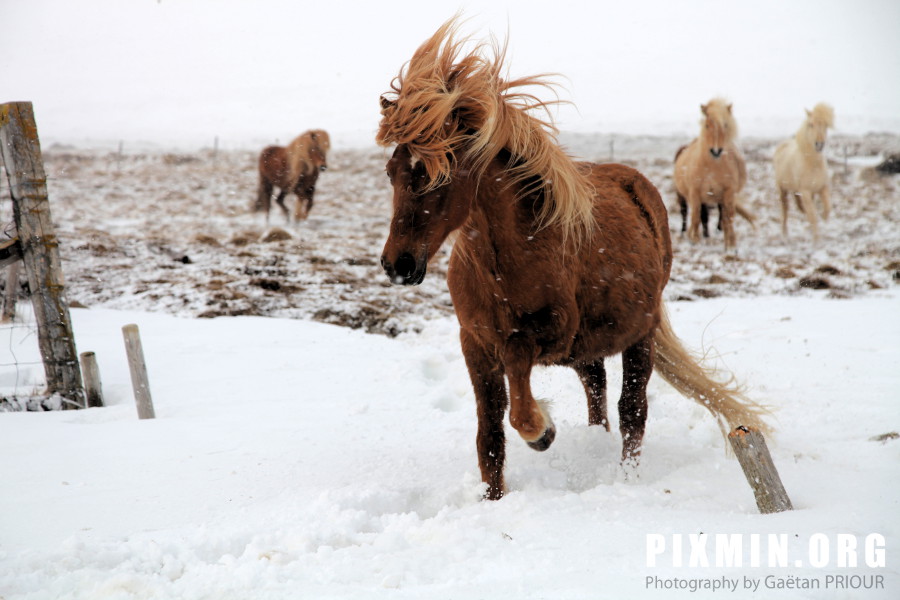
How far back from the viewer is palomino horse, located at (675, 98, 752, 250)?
1212 cm

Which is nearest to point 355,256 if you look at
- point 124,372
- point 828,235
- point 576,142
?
point 124,372

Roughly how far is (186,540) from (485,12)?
2.69m

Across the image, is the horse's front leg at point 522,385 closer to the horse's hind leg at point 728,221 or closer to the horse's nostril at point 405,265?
the horse's nostril at point 405,265

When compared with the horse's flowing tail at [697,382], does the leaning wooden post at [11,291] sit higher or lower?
higher

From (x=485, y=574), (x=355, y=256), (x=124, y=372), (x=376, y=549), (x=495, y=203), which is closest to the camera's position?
(x=485, y=574)

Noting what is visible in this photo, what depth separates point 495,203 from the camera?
2693 millimetres

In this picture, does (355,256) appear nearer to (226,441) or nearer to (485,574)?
(226,441)

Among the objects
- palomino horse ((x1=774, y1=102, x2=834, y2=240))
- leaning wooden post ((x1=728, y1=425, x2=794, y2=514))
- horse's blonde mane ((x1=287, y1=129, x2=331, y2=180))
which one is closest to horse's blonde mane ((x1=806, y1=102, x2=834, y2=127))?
palomino horse ((x1=774, y1=102, x2=834, y2=240))

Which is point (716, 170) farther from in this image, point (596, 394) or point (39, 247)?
point (39, 247)

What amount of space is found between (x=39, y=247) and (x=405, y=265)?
3339 millimetres

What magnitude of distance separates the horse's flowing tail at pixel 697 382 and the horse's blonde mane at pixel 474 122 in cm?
146

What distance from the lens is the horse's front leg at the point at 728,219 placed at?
11906mm

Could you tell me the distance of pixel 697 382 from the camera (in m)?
3.93

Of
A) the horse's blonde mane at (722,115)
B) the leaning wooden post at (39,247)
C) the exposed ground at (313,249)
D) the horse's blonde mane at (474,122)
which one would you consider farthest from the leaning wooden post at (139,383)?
the horse's blonde mane at (722,115)
